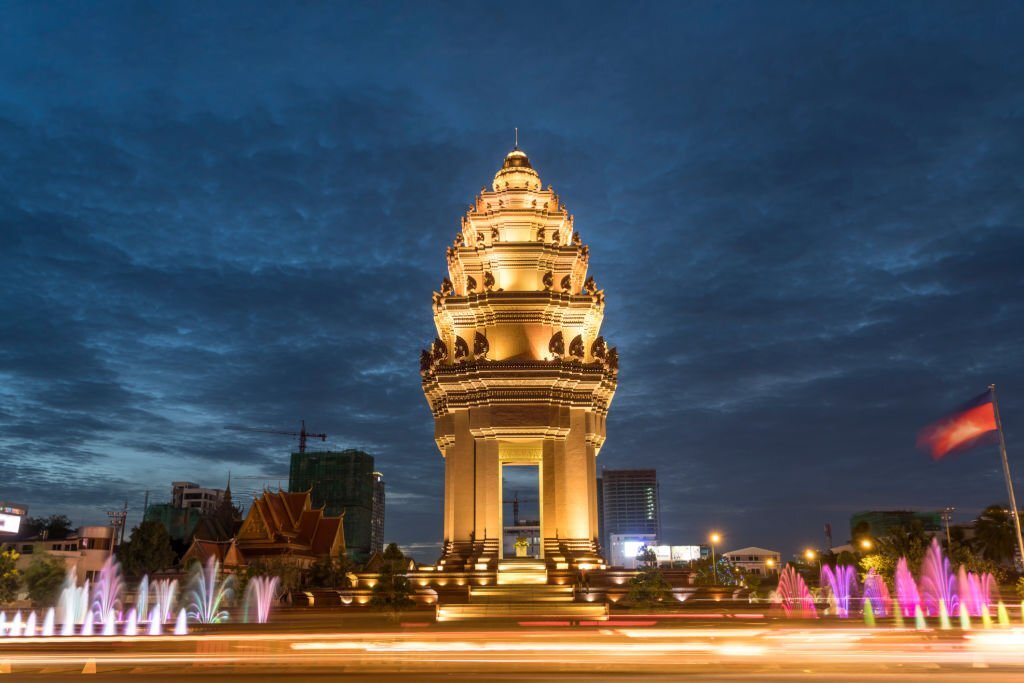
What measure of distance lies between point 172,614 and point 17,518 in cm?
1917

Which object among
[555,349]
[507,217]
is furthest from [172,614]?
[507,217]

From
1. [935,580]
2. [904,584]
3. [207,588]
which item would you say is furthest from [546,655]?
[207,588]

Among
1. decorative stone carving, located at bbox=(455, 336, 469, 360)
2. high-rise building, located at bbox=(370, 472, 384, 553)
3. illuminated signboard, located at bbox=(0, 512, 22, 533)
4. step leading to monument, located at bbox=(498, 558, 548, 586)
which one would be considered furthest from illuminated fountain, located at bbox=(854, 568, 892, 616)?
high-rise building, located at bbox=(370, 472, 384, 553)

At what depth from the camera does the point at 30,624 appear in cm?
2881

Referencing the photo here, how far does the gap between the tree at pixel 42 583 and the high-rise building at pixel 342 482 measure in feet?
279

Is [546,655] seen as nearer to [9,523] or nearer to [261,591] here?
[261,591]

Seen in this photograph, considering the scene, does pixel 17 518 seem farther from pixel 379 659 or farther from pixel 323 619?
pixel 379 659

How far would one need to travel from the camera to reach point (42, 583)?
35.5 meters

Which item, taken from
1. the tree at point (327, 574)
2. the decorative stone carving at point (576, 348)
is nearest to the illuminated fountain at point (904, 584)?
the decorative stone carving at point (576, 348)

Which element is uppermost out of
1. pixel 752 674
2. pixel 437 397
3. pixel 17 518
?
pixel 437 397

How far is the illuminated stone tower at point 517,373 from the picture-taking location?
34.4m

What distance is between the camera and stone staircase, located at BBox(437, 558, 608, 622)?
26.4 m

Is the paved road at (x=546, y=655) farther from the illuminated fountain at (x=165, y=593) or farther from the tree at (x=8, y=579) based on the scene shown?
the illuminated fountain at (x=165, y=593)

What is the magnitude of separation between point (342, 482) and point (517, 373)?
96.3 metres
